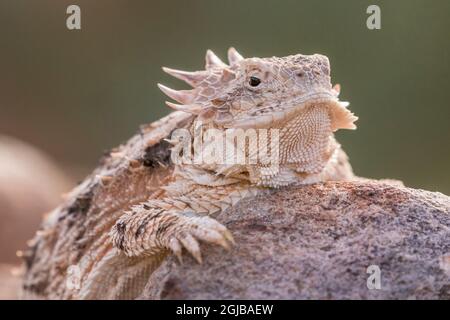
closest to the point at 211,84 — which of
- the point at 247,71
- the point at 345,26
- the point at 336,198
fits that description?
the point at 247,71

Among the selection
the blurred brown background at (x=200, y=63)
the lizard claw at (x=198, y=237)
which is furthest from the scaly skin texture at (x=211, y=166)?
the blurred brown background at (x=200, y=63)

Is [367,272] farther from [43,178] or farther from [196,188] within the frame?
[43,178]

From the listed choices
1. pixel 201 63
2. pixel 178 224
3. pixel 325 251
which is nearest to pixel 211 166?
pixel 178 224

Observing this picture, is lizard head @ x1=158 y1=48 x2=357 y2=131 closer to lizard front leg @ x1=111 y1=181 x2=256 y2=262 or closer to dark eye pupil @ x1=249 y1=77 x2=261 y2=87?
dark eye pupil @ x1=249 y1=77 x2=261 y2=87

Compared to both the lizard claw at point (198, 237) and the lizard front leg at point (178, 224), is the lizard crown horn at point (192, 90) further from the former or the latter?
the lizard claw at point (198, 237)

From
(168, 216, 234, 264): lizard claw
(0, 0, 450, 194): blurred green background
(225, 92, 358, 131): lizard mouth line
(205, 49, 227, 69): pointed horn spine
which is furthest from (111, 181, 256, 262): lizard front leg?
(0, 0, 450, 194): blurred green background
